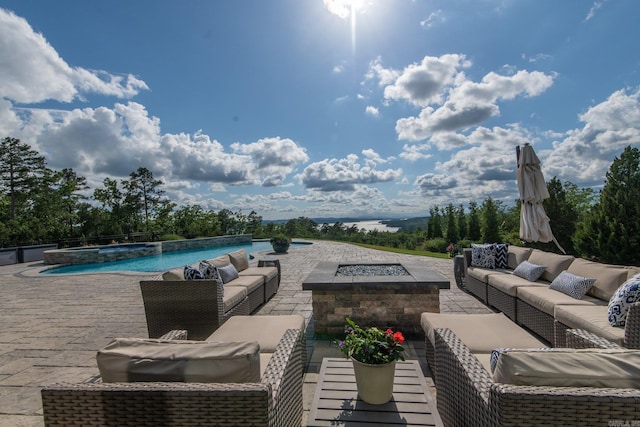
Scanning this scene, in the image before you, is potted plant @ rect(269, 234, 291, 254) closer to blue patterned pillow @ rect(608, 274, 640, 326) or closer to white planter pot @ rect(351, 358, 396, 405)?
blue patterned pillow @ rect(608, 274, 640, 326)

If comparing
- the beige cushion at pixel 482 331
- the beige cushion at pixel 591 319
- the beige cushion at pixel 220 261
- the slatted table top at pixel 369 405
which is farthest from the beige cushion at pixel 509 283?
the beige cushion at pixel 220 261

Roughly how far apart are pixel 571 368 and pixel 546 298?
268 centimetres

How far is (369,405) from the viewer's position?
1692 mm

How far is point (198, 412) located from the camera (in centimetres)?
126

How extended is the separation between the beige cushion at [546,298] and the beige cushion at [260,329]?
2743mm

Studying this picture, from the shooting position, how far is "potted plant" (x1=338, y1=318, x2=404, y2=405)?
1663 millimetres

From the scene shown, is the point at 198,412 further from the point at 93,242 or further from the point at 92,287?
the point at 93,242

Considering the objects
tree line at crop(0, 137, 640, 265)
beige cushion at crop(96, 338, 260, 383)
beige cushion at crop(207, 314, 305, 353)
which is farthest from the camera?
tree line at crop(0, 137, 640, 265)

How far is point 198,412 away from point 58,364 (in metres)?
3.05

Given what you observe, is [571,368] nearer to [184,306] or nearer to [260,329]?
[260,329]

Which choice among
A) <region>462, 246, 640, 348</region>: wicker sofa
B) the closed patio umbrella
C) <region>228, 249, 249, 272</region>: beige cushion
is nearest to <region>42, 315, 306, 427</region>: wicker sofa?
<region>462, 246, 640, 348</region>: wicker sofa

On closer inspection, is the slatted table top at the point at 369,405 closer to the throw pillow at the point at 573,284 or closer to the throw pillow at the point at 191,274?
the throw pillow at the point at 191,274

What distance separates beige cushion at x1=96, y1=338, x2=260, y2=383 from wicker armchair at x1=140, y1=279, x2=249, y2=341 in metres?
1.96

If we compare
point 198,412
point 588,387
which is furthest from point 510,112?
point 198,412
